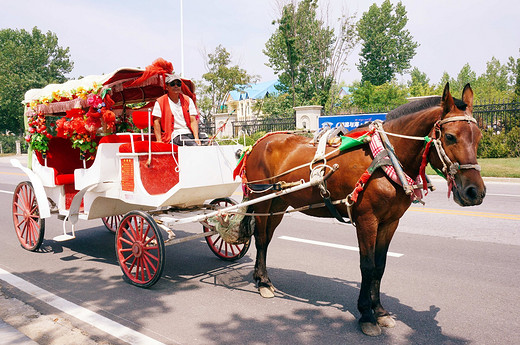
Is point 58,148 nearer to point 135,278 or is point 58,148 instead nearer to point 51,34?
point 135,278

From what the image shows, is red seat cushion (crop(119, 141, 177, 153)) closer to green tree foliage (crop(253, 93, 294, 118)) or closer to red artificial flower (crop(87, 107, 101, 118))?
red artificial flower (crop(87, 107, 101, 118))

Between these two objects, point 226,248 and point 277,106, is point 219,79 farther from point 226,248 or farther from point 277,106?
point 226,248

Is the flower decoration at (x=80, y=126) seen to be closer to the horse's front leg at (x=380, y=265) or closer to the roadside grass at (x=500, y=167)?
the horse's front leg at (x=380, y=265)

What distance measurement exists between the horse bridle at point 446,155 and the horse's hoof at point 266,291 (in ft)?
7.59

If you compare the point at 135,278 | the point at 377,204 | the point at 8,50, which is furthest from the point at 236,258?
the point at 8,50

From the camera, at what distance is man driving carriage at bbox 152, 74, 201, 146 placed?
536cm

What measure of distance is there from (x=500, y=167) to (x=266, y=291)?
15.0 metres

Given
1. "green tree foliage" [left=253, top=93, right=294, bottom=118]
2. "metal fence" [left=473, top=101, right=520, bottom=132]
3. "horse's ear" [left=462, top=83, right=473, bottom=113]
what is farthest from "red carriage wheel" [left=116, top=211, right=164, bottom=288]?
"green tree foliage" [left=253, top=93, right=294, bottom=118]

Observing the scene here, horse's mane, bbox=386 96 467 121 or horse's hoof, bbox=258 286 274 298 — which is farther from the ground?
horse's mane, bbox=386 96 467 121

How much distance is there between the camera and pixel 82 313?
4.12 m

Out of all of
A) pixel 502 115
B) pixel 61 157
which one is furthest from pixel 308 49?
pixel 61 157

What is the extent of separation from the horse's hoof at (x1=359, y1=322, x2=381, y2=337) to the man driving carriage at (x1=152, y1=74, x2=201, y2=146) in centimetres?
313

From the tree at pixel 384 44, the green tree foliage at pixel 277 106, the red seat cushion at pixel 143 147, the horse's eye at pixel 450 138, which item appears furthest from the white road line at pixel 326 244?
the tree at pixel 384 44

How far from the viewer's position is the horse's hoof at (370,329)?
140 inches
